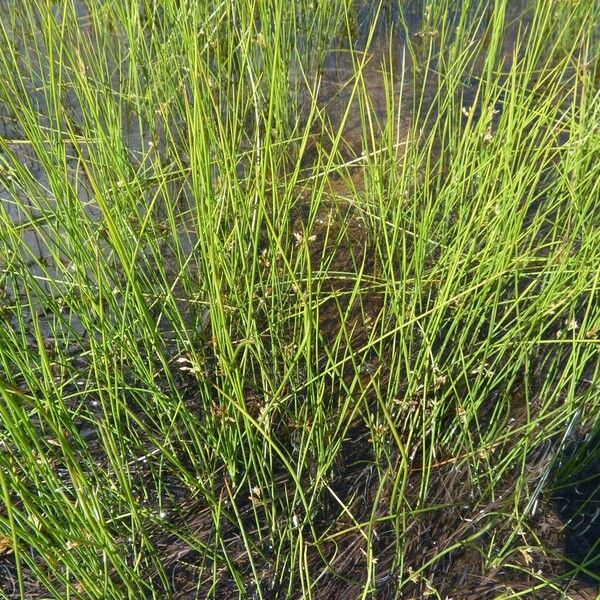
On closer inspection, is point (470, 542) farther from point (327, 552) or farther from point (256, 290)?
point (256, 290)

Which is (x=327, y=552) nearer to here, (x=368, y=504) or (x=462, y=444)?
(x=368, y=504)

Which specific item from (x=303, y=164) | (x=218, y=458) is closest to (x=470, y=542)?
(x=218, y=458)

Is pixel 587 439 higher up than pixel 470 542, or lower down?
higher up

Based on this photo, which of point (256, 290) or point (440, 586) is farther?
point (256, 290)

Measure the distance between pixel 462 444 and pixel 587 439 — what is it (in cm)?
25

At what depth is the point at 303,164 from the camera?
2.39 metres

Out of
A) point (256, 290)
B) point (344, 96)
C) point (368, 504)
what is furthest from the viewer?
point (344, 96)

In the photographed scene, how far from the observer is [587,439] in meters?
1.38

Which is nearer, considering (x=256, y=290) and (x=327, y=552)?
(x=327, y=552)

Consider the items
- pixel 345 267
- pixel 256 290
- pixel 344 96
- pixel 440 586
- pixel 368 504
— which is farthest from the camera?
pixel 344 96

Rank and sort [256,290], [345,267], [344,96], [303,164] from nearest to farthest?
[256,290] → [345,267] → [303,164] → [344,96]

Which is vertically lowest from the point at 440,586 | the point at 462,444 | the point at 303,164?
the point at 440,586

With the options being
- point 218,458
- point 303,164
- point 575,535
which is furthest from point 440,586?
point 303,164

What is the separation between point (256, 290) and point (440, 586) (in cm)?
77
